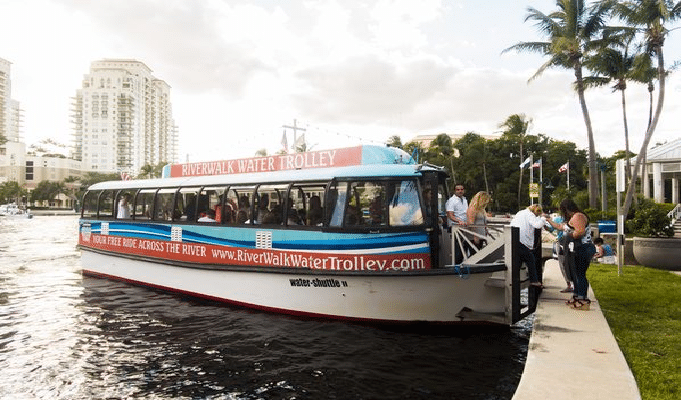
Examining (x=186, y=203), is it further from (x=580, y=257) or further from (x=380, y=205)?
(x=580, y=257)

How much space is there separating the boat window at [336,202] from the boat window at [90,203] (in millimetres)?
9321

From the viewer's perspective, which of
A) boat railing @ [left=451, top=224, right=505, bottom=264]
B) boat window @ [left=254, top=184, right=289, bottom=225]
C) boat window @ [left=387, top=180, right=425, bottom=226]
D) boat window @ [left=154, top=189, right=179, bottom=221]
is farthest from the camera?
boat window @ [left=154, top=189, right=179, bottom=221]

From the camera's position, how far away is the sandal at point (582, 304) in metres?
7.83

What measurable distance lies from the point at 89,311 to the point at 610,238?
17.6 metres

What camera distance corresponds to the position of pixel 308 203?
9.55 meters

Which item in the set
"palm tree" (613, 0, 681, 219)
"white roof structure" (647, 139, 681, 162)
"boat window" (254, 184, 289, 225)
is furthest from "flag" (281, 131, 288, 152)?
"white roof structure" (647, 139, 681, 162)

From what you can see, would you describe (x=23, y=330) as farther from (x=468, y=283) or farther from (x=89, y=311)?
(x=468, y=283)

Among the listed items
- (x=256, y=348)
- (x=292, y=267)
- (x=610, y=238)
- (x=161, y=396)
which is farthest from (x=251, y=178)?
(x=610, y=238)

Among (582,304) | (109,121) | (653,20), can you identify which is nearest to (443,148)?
(653,20)

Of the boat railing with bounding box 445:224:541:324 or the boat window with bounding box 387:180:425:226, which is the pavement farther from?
the boat window with bounding box 387:180:425:226

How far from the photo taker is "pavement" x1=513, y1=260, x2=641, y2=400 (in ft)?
14.4

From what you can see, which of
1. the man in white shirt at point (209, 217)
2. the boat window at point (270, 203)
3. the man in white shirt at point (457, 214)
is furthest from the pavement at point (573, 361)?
the man in white shirt at point (209, 217)

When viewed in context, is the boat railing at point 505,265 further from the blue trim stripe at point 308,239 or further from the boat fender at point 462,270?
the blue trim stripe at point 308,239

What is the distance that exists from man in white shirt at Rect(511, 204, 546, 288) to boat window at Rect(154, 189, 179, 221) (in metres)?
8.25
